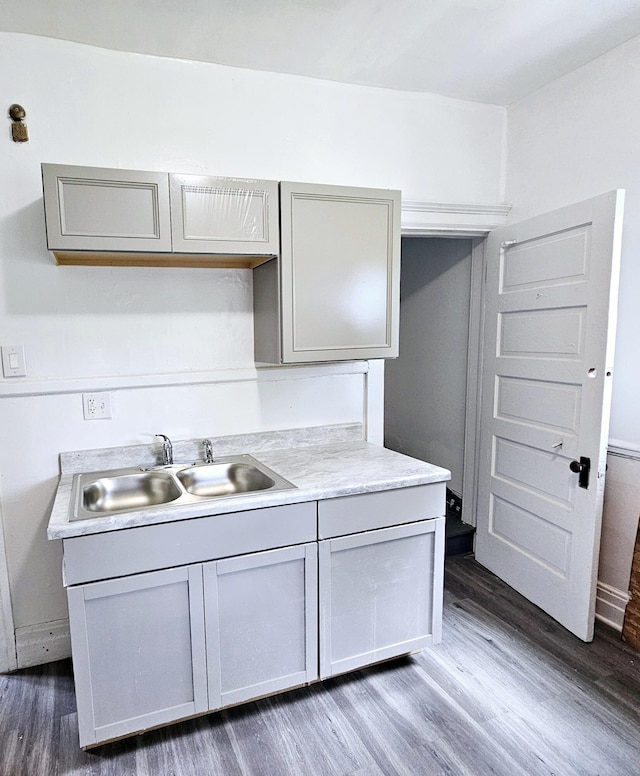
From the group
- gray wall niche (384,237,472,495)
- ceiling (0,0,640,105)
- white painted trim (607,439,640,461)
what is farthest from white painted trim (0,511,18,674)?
white painted trim (607,439,640,461)

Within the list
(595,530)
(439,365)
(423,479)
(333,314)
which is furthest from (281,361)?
(439,365)

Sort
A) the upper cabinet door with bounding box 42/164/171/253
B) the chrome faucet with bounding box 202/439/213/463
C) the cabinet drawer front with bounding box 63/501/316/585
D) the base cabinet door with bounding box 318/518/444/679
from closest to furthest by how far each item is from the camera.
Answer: the cabinet drawer front with bounding box 63/501/316/585 → the upper cabinet door with bounding box 42/164/171/253 → the base cabinet door with bounding box 318/518/444/679 → the chrome faucet with bounding box 202/439/213/463

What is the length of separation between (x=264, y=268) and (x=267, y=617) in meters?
1.42

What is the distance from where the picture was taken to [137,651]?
1682 millimetres

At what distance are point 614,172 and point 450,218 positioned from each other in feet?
2.55

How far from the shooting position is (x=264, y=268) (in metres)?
2.22

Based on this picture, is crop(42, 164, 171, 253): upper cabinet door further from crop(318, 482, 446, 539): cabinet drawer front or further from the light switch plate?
crop(318, 482, 446, 539): cabinet drawer front

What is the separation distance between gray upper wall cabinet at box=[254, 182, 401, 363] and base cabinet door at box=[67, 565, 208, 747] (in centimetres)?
100

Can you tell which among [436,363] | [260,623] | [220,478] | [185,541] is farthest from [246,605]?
[436,363]

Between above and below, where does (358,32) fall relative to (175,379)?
above

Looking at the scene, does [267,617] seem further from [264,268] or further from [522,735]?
[264,268]

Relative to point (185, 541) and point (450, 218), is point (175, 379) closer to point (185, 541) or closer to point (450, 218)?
point (185, 541)

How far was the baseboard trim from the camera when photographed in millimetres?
2188

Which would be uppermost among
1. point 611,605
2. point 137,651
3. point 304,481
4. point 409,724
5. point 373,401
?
point 373,401
